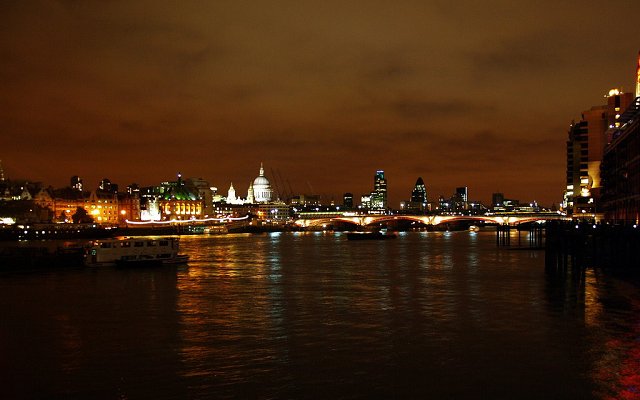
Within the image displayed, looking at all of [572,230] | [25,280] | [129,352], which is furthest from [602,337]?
[25,280]

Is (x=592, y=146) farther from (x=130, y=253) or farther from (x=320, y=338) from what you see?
(x=320, y=338)

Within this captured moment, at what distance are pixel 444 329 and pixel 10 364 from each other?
18.8 m

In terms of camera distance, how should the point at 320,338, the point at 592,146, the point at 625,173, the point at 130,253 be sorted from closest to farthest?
the point at 320,338
the point at 130,253
the point at 625,173
the point at 592,146

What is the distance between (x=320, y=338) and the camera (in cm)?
2989

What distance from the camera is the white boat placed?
65.9 m

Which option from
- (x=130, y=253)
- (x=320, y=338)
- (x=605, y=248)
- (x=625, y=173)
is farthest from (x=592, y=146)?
(x=320, y=338)

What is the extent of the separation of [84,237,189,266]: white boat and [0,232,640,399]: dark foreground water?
10919mm

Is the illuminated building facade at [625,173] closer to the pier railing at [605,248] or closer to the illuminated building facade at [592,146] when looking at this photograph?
the pier railing at [605,248]

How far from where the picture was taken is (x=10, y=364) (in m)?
25.5

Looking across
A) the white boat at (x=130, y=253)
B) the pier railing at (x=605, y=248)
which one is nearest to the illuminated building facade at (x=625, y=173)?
the pier railing at (x=605, y=248)

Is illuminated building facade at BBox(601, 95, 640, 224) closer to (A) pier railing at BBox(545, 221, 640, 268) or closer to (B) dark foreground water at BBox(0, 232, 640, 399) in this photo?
(A) pier railing at BBox(545, 221, 640, 268)

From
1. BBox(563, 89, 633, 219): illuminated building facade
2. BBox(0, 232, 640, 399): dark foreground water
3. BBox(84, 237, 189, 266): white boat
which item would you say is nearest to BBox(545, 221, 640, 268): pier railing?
BBox(0, 232, 640, 399): dark foreground water

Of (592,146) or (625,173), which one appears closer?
(625,173)

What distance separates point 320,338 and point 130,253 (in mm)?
41672
